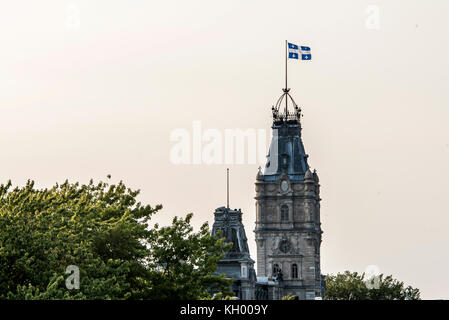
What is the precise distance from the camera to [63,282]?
52031 mm

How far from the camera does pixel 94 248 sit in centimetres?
6041

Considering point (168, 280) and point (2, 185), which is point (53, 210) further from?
point (168, 280)

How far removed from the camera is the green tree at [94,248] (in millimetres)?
51062

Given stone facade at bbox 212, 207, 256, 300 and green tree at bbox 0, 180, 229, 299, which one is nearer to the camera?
green tree at bbox 0, 180, 229, 299

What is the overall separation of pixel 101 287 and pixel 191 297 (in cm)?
1095

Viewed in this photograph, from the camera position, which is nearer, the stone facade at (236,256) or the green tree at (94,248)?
the green tree at (94,248)

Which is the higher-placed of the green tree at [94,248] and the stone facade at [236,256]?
the stone facade at [236,256]

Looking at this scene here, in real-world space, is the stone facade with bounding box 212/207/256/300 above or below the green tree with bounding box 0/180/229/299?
above

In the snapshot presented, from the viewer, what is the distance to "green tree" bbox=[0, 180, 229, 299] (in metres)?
51.1
